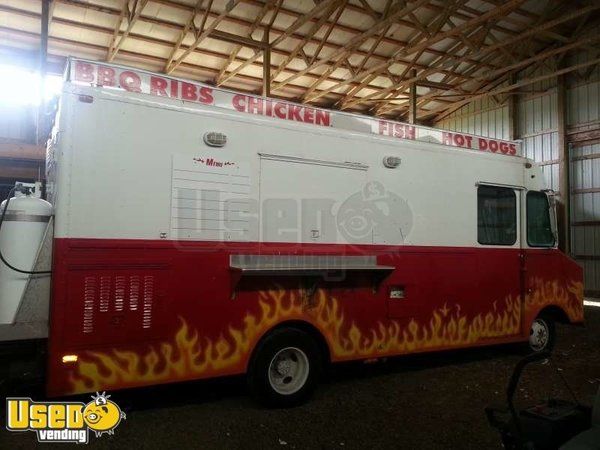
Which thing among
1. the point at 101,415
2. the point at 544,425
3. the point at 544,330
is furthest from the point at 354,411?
the point at 544,330

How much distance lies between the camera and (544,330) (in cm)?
698

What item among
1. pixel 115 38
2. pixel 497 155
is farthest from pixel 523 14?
pixel 115 38

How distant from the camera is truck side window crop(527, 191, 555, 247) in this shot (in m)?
6.70

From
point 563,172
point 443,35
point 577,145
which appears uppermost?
point 443,35

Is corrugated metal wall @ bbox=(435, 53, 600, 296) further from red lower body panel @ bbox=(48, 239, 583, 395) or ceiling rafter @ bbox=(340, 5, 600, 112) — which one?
red lower body panel @ bbox=(48, 239, 583, 395)

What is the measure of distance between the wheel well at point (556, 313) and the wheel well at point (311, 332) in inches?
146

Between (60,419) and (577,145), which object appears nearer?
(60,419)

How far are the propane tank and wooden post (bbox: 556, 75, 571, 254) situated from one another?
50.5ft

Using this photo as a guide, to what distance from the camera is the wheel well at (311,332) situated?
4733mm

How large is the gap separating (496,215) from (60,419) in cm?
542

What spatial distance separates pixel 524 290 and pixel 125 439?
527 cm

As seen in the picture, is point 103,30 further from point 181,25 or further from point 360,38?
point 360,38

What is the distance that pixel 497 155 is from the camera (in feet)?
21.1

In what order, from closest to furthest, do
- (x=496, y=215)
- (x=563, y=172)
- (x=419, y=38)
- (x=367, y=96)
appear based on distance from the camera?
(x=496, y=215) < (x=419, y=38) < (x=563, y=172) < (x=367, y=96)
